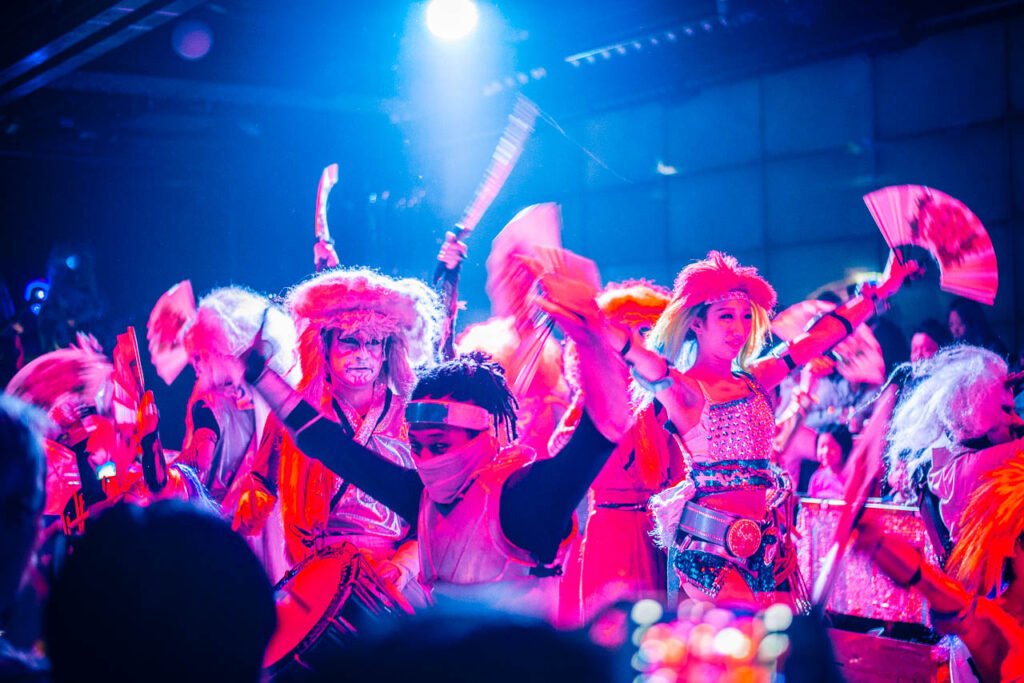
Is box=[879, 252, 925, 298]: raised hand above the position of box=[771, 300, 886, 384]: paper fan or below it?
above

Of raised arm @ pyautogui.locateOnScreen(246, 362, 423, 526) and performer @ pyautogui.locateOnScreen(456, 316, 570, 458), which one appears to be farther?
performer @ pyautogui.locateOnScreen(456, 316, 570, 458)

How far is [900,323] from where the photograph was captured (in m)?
8.48

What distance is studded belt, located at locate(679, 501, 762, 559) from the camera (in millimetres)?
3793

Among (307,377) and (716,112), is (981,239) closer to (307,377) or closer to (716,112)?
(307,377)

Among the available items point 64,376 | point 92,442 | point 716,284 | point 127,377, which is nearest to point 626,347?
point 716,284

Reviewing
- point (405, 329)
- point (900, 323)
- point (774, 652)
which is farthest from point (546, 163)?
point (774, 652)

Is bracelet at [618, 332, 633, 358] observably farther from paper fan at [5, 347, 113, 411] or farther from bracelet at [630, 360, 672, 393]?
paper fan at [5, 347, 113, 411]

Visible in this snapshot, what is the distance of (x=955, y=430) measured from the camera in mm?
3803

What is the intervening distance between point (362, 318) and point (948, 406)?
2394 millimetres

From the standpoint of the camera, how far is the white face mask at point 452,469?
2.79 metres

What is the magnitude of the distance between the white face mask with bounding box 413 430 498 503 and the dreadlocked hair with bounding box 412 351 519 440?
132 millimetres

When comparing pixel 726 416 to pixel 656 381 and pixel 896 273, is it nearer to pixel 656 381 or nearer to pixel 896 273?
pixel 656 381

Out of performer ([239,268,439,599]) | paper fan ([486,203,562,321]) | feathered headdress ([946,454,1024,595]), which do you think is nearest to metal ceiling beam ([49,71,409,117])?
performer ([239,268,439,599])

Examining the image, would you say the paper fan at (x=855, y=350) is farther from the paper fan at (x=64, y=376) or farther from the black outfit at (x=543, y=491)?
the paper fan at (x=64, y=376)
